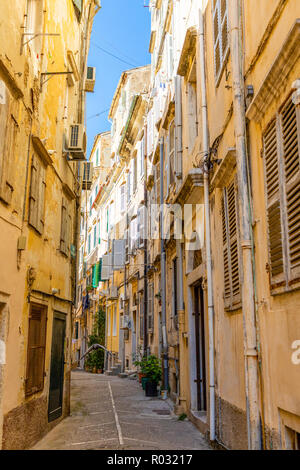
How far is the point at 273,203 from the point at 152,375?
9481mm

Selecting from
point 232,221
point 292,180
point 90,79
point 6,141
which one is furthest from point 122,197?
point 292,180

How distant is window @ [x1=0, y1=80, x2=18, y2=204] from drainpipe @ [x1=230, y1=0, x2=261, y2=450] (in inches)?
122

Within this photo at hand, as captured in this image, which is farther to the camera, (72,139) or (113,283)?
(113,283)

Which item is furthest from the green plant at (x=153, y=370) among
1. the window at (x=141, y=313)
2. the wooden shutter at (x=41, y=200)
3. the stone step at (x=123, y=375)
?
the stone step at (x=123, y=375)

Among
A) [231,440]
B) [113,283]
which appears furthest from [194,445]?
[113,283]

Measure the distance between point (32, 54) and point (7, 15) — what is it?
1.39 metres

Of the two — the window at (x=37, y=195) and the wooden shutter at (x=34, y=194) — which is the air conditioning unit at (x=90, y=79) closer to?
the window at (x=37, y=195)

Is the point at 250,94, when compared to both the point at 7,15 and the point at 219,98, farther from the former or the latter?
the point at 7,15

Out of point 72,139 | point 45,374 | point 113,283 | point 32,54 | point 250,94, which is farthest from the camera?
point 113,283

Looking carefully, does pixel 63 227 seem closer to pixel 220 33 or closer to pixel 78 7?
pixel 220 33

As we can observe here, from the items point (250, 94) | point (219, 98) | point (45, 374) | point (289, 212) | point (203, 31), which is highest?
point (203, 31)

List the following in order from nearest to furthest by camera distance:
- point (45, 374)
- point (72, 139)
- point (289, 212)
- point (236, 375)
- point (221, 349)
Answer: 1. point (289, 212)
2. point (236, 375)
3. point (221, 349)
4. point (45, 374)
5. point (72, 139)

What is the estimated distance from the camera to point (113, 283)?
81.5 feet

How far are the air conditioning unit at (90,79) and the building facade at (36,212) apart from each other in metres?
2.16
